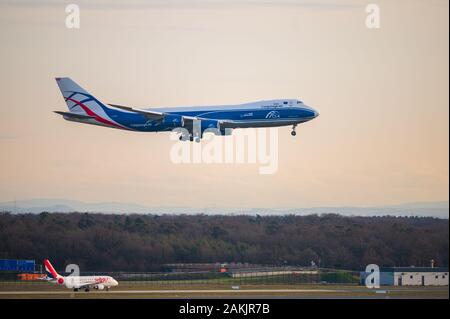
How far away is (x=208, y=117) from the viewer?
111375 mm

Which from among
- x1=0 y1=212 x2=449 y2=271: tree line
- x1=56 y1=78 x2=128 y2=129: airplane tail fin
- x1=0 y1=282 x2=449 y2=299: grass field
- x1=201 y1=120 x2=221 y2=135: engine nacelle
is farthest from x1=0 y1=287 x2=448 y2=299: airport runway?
x1=56 y1=78 x2=128 y2=129: airplane tail fin

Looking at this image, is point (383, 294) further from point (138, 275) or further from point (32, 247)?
point (32, 247)

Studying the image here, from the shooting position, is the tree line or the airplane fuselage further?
the airplane fuselage

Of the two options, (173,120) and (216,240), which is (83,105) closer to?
(173,120)

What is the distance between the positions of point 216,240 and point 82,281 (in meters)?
20.7

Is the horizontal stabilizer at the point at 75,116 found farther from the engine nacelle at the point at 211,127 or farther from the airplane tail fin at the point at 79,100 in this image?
the engine nacelle at the point at 211,127

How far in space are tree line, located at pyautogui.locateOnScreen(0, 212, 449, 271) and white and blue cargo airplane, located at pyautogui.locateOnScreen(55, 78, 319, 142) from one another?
9.92 m

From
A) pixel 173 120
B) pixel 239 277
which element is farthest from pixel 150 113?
pixel 239 277

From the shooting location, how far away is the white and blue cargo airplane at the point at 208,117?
4321 inches

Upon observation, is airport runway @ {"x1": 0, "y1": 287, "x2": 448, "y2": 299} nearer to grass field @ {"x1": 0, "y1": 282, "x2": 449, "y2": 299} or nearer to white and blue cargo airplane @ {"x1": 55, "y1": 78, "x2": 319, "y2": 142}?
grass field @ {"x1": 0, "y1": 282, "x2": 449, "y2": 299}

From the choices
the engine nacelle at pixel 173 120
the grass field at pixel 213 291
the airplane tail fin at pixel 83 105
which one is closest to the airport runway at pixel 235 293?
the grass field at pixel 213 291

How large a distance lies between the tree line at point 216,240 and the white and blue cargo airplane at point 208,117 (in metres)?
9.92

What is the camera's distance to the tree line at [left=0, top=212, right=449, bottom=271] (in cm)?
10762
